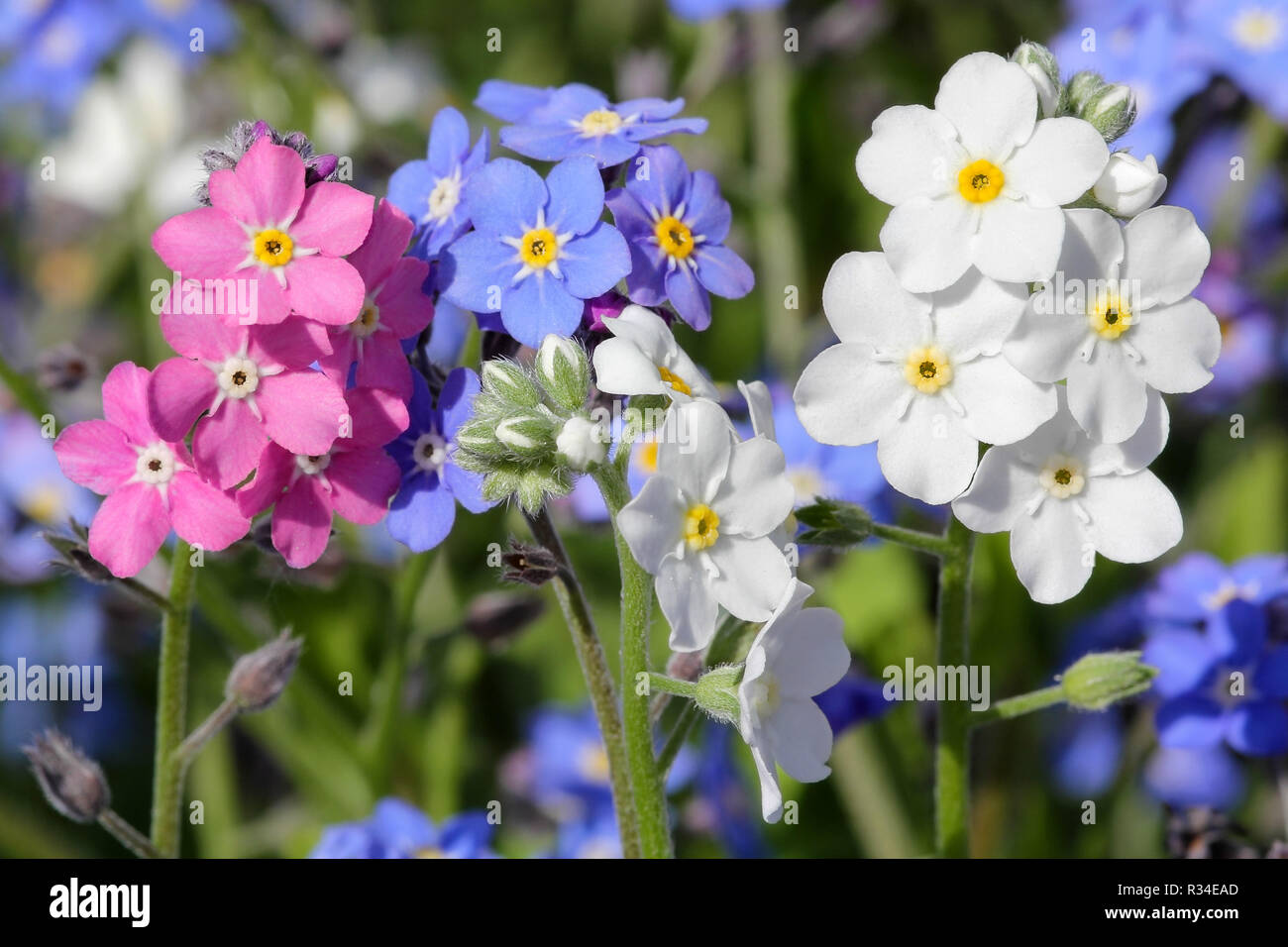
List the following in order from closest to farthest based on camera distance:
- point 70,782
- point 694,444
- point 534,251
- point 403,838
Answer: point 694,444 → point 534,251 → point 70,782 → point 403,838

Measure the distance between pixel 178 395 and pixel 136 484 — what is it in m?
0.14

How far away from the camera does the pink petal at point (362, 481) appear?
5.11ft

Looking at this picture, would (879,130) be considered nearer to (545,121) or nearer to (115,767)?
(545,121)

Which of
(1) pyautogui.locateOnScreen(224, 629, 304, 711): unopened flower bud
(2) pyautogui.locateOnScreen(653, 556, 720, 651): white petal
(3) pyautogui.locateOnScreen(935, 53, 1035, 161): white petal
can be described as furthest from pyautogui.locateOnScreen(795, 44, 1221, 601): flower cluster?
(1) pyautogui.locateOnScreen(224, 629, 304, 711): unopened flower bud

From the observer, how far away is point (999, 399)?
1442mm

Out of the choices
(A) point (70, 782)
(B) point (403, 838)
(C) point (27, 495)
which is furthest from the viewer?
(C) point (27, 495)

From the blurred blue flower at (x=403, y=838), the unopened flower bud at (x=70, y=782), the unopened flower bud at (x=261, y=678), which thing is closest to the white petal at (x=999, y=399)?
the unopened flower bud at (x=261, y=678)

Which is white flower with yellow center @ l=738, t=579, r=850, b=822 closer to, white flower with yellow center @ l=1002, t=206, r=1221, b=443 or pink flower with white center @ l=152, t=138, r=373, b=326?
white flower with yellow center @ l=1002, t=206, r=1221, b=443

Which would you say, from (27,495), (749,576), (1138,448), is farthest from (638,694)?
(27,495)

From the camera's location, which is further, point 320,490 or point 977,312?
point 320,490

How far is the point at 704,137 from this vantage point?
361 centimetres

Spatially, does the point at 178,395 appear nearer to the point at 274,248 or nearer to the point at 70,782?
the point at 274,248

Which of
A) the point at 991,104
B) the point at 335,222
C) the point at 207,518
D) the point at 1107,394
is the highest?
the point at 991,104

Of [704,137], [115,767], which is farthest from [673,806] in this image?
[704,137]
